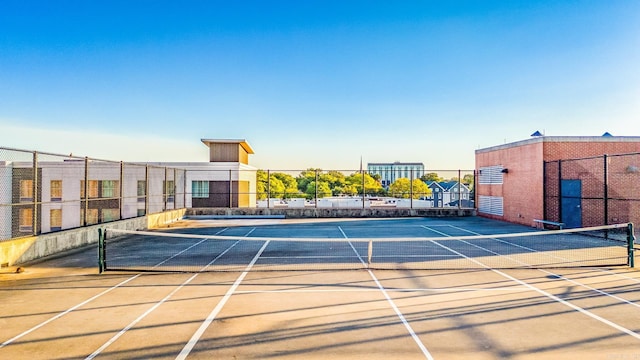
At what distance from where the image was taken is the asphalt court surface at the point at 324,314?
19.1 feet

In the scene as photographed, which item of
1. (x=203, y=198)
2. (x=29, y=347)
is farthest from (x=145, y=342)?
(x=203, y=198)

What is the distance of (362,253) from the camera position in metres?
13.9

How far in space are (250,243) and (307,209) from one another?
1348 centimetres

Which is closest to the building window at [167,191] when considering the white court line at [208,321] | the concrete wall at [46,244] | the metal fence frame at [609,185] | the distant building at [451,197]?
the concrete wall at [46,244]

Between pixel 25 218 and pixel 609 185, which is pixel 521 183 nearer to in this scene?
pixel 609 185

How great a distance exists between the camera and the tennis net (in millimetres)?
11500

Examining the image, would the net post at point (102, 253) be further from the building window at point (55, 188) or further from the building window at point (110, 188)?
the building window at point (55, 188)

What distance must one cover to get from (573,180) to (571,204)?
1.27 meters

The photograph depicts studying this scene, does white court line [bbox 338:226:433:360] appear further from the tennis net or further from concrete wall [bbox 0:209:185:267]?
concrete wall [bbox 0:209:185:267]

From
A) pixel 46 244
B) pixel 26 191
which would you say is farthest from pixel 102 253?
pixel 26 191

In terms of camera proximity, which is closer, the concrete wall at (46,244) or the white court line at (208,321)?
the white court line at (208,321)

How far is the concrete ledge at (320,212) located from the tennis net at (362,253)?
11.6 meters

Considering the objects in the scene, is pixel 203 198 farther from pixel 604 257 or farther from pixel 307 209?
pixel 604 257

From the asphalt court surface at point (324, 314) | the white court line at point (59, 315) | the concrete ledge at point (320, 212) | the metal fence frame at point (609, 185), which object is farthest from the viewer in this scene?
the concrete ledge at point (320, 212)
